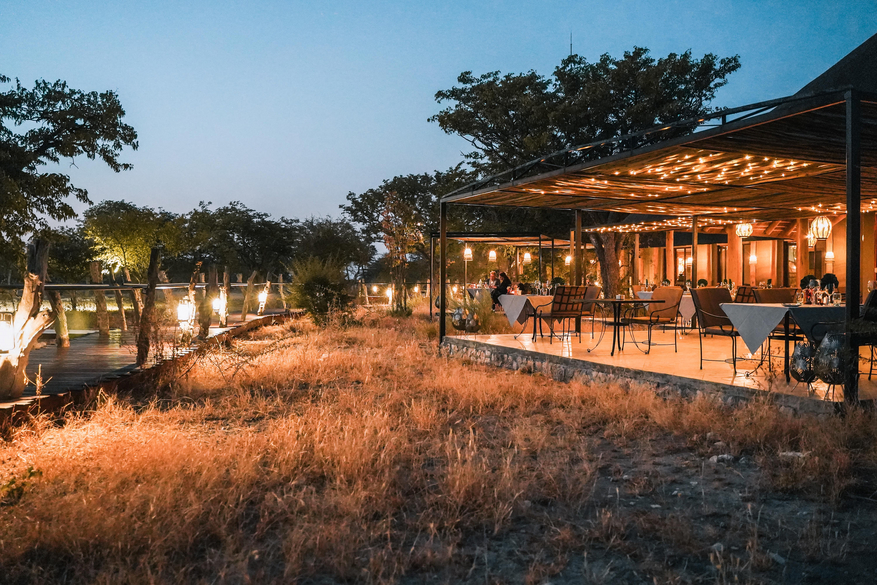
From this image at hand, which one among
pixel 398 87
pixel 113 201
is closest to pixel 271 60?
pixel 398 87

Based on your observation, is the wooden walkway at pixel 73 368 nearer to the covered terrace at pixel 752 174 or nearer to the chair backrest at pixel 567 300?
the covered terrace at pixel 752 174

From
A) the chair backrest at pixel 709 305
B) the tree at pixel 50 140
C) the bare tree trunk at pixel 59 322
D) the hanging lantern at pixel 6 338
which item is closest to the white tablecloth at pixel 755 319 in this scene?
the chair backrest at pixel 709 305

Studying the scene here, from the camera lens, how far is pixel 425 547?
2.69 meters

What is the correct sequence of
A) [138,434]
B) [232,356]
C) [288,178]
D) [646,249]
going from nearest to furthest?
[138,434]
[232,356]
[646,249]
[288,178]

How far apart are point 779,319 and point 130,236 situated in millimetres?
28391

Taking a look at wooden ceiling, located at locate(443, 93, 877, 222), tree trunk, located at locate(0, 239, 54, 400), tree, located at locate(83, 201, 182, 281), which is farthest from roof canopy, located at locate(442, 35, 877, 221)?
tree, located at locate(83, 201, 182, 281)

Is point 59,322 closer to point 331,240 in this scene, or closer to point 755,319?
point 755,319

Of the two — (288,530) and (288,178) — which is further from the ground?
(288,178)

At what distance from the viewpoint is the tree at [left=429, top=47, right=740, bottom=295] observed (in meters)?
19.8

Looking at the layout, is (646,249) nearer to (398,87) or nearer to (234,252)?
(398,87)

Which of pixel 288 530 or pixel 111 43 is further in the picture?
pixel 111 43

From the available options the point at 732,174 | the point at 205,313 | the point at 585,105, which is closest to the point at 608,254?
the point at 585,105

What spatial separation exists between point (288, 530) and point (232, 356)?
17.1ft

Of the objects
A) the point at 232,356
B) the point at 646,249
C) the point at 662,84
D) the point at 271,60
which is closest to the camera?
the point at 232,356
